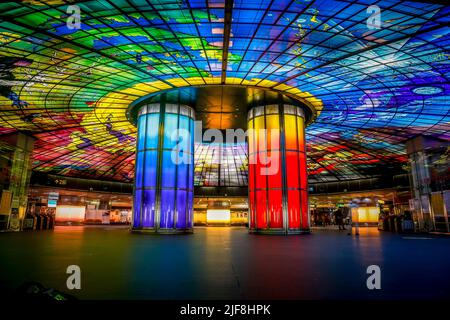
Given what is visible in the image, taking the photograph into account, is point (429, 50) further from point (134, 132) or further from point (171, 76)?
point (134, 132)

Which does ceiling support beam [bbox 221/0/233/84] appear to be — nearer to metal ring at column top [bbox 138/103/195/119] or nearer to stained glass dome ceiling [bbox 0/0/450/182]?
stained glass dome ceiling [bbox 0/0/450/182]

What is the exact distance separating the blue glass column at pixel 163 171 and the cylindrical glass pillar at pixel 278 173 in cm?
548

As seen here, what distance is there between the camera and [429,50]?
16094mm

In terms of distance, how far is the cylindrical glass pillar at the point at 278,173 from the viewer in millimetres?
22406

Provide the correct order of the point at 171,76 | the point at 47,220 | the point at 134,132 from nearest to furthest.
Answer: the point at 171,76
the point at 47,220
the point at 134,132

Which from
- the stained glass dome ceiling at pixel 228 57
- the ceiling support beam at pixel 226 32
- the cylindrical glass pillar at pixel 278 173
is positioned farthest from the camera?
the cylindrical glass pillar at pixel 278 173

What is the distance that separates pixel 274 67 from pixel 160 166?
11.4 meters

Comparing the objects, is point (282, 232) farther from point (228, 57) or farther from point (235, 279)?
point (235, 279)

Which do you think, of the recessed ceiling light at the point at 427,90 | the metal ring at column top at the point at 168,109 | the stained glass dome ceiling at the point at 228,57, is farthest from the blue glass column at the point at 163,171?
the recessed ceiling light at the point at 427,90

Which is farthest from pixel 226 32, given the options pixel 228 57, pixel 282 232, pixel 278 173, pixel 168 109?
pixel 282 232

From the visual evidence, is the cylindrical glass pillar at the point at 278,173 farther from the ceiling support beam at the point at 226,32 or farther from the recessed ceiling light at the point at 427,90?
the recessed ceiling light at the point at 427,90

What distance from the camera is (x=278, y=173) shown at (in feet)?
74.8

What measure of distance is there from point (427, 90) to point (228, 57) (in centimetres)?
1480
